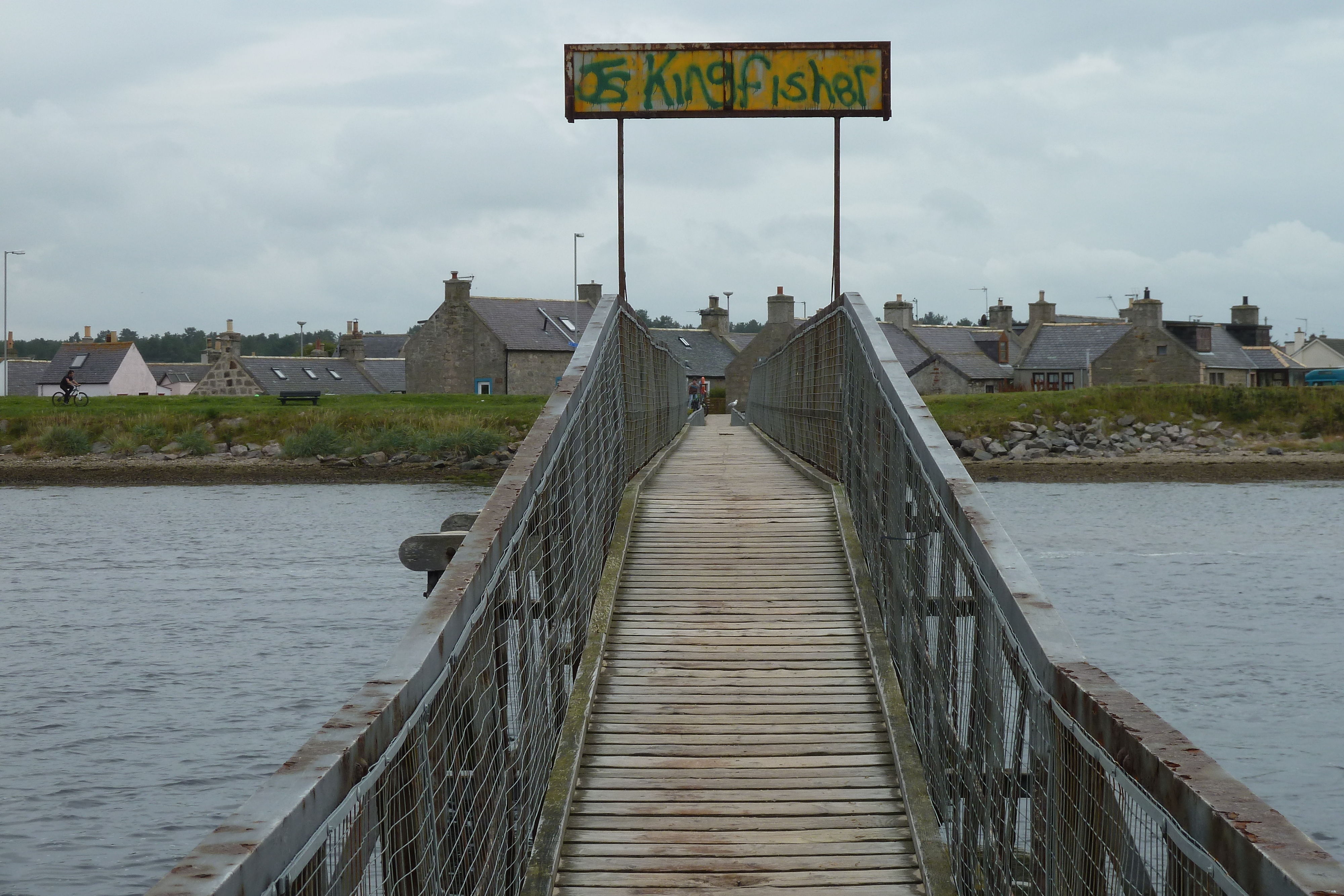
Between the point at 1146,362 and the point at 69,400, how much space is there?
47.0 metres

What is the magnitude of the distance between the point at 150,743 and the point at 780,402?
8.09m

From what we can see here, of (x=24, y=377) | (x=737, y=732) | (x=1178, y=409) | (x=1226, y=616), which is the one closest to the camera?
(x=737, y=732)

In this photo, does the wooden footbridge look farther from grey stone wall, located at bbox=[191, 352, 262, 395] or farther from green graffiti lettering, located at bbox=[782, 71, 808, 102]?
grey stone wall, located at bbox=[191, 352, 262, 395]

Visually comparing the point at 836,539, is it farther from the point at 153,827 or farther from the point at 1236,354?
the point at 1236,354

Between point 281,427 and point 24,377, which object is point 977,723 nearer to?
point 281,427

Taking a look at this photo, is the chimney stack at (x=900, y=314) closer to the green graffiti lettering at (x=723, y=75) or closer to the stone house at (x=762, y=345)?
the stone house at (x=762, y=345)

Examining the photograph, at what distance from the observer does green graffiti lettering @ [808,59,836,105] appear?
9.91 metres

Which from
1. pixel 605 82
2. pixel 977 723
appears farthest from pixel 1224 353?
pixel 977 723

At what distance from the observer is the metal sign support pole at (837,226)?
10.0 m

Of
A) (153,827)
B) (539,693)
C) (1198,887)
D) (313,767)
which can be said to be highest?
(313,767)

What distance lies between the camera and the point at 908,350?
66.8 metres

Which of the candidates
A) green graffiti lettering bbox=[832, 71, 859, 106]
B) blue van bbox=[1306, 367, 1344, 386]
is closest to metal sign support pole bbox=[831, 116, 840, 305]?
green graffiti lettering bbox=[832, 71, 859, 106]

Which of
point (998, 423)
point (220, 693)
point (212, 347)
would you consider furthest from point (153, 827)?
point (212, 347)

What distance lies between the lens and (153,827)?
35.3 ft
